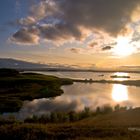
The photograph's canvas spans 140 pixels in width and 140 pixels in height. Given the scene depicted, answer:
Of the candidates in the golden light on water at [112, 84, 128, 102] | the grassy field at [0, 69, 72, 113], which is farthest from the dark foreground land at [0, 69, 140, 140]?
the golden light on water at [112, 84, 128, 102]

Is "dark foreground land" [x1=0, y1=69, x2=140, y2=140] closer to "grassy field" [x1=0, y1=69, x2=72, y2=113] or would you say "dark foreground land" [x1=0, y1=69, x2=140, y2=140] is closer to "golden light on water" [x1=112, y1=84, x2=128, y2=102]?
"grassy field" [x1=0, y1=69, x2=72, y2=113]

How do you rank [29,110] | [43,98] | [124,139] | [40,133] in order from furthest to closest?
[43,98], [29,110], [40,133], [124,139]

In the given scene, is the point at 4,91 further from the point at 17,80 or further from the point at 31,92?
the point at 17,80

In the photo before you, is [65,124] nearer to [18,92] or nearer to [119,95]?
[18,92]

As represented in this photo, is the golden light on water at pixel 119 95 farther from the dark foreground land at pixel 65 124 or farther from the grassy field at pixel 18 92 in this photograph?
the dark foreground land at pixel 65 124

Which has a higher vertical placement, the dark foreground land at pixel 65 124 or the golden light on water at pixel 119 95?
the dark foreground land at pixel 65 124

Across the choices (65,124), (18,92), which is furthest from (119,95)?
(65,124)

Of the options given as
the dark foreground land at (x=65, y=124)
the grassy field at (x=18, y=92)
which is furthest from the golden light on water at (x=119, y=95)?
the dark foreground land at (x=65, y=124)

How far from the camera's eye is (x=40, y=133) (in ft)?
62.4

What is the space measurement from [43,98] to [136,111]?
4113 cm

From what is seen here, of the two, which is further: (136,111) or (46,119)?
(46,119)

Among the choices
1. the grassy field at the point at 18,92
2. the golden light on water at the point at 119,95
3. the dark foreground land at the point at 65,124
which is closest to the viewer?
the dark foreground land at the point at 65,124

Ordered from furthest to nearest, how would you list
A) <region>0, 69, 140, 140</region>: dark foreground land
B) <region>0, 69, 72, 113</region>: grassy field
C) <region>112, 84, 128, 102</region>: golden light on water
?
<region>112, 84, 128, 102</region>: golden light on water, <region>0, 69, 72, 113</region>: grassy field, <region>0, 69, 140, 140</region>: dark foreground land

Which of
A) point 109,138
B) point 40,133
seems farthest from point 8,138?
point 109,138
